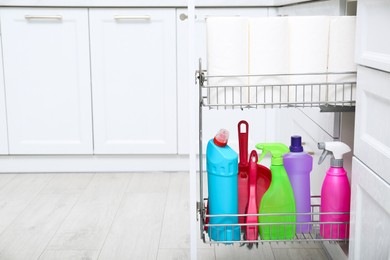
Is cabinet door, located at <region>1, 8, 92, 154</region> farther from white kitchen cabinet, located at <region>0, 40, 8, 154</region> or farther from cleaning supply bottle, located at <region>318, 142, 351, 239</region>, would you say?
cleaning supply bottle, located at <region>318, 142, 351, 239</region>

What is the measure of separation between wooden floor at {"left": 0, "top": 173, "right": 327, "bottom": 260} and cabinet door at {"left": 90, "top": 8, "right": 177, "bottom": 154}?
0.18 metres

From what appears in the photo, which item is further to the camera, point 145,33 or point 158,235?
point 145,33

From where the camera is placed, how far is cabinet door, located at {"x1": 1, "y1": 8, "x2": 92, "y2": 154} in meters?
2.70

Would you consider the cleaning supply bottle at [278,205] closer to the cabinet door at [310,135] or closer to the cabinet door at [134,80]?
the cabinet door at [310,135]

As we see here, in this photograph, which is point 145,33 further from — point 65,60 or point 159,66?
point 65,60

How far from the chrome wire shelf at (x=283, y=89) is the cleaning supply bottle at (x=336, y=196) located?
129 mm

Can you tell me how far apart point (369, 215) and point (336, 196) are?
0.55 ft

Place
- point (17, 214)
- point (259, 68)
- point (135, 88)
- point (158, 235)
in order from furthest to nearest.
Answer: point (135, 88), point (17, 214), point (158, 235), point (259, 68)

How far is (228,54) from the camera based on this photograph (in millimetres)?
1360

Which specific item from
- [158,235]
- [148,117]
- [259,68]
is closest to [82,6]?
[148,117]

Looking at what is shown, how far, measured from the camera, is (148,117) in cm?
279

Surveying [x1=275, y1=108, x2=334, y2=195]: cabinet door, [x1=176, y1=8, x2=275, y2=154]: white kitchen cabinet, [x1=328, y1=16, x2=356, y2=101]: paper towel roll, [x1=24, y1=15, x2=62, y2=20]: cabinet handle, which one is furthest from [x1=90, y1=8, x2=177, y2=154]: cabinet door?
[x1=328, y1=16, x2=356, y2=101]: paper towel roll

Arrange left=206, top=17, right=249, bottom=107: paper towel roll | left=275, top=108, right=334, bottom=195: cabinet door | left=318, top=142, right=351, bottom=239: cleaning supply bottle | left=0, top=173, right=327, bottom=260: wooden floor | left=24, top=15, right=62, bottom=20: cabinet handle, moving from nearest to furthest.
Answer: left=206, top=17, right=249, bottom=107: paper towel roll
left=318, top=142, right=351, bottom=239: cleaning supply bottle
left=275, top=108, right=334, bottom=195: cabinet door
left=0, top=173, right=327, bottom=260: wooden floor
left=24, top=15, right=62, bottom=20: cabinet handle

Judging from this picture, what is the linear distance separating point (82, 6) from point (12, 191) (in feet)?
2.90
